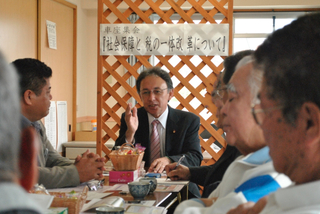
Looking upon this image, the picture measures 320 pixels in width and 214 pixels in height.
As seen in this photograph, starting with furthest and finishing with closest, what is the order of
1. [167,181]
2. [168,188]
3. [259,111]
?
1. [167,181]
2. [168,188]
3. [259,111]

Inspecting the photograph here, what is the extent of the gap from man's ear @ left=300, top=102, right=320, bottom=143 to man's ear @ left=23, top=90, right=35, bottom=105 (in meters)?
1.50

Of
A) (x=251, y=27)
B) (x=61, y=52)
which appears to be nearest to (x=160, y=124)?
(x=61, y=52)

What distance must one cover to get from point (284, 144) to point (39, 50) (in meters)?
3.05

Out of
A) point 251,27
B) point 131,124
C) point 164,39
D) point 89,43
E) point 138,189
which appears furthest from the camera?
point 251,27

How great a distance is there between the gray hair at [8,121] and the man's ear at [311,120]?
0.38 meters

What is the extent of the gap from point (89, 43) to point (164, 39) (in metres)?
1.44

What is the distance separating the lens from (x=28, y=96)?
174 cm

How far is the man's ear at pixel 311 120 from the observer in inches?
19.2

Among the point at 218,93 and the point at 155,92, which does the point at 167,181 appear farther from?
the point at 155,92

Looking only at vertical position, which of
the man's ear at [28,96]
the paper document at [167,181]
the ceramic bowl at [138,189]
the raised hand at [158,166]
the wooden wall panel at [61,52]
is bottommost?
the paper document at [167,181]

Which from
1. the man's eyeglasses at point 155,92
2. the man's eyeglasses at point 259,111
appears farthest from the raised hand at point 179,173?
the man's eyeglasses at point 259,111

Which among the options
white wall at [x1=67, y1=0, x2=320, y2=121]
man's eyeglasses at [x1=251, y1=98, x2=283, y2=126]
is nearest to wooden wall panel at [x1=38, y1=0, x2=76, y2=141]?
white wall at [x1=67, y1=0, x2=320, y2=121]

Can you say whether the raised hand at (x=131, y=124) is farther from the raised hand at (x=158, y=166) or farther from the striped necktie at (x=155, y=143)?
the raised hand at (x=158, y=166)

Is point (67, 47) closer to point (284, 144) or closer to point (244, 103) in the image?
point (244, 103)
